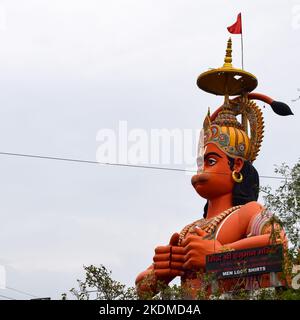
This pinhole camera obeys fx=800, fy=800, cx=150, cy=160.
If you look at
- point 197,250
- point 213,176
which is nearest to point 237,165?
point 213,176

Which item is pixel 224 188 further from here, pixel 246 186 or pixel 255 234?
pixel 255 234

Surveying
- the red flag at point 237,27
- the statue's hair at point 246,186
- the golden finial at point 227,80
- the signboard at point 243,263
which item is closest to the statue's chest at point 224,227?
the statue's hair at point 246,186

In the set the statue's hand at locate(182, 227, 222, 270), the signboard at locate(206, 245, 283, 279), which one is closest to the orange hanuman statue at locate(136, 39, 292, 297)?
the statue's hand at locate(182, 227, 222, 270)

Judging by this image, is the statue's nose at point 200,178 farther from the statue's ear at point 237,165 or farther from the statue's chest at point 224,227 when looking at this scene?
the statue's chest at point 224,227

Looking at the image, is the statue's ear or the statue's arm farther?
the statue's ear

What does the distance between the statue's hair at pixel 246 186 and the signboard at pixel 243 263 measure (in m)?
2.95

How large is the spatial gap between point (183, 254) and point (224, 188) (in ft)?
8.39

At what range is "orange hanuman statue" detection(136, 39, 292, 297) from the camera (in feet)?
69.6

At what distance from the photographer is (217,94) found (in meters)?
25.5

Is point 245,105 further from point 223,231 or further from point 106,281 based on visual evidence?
point 106,281

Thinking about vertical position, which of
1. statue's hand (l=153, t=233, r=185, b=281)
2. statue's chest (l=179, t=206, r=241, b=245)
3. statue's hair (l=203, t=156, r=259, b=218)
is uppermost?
statue's hair (l=203, t=156, r=259, b=218)

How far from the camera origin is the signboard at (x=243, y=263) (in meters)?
19.7

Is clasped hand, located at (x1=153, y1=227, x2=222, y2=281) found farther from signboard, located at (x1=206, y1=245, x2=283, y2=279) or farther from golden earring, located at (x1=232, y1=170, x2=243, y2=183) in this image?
golden earring, located at (x1=232, y1=170, x2=243, y2=183)
